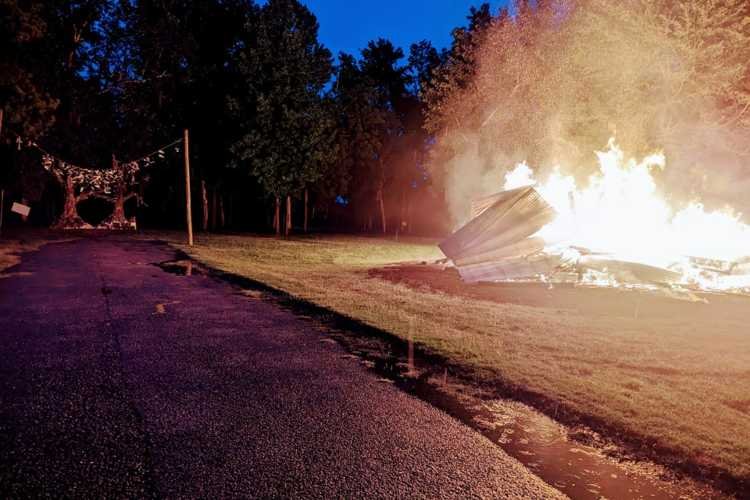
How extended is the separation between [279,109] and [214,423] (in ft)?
106

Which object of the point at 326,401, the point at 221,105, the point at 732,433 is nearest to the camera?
the point at 732,433

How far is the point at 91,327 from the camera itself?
819 centimetres

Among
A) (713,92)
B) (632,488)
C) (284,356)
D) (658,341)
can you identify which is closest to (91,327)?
(284,356)

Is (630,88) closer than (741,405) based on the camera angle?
No

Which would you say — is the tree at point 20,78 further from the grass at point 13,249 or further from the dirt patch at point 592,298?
the dirt patch at point 592,298

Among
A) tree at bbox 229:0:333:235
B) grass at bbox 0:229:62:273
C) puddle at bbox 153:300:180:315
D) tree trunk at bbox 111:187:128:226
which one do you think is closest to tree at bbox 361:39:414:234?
tree at bbox 229:0:333:235

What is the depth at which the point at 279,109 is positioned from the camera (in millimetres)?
34375

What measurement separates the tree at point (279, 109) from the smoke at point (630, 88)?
39.0 ft

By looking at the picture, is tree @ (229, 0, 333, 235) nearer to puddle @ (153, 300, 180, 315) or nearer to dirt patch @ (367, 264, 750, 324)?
dirt patch @ (367, 264, 750, 324)

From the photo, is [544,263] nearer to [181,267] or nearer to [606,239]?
[606,239]

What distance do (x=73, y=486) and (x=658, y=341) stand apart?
8.35m

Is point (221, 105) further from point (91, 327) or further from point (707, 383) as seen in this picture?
point (707, 383)

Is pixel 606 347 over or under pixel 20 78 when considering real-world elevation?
under

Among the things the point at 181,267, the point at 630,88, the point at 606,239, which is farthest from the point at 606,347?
the point at 630,88
